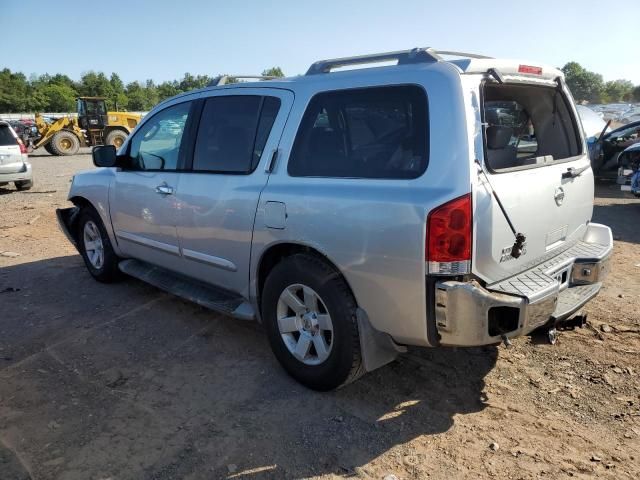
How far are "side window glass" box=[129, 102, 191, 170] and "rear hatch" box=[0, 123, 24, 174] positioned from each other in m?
8.79

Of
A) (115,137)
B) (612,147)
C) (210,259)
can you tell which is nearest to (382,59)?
(210,259)

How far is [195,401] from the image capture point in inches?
124

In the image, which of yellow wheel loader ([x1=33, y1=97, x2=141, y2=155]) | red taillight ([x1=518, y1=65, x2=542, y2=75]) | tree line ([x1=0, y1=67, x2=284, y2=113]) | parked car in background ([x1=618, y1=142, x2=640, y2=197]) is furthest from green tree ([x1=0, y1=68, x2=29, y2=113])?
red taillight ([x1=518, y1=65, x2=542, y2=75])

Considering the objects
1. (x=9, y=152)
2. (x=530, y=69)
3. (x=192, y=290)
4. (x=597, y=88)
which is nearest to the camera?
(x=530, y=69)

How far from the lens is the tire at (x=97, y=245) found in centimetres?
513

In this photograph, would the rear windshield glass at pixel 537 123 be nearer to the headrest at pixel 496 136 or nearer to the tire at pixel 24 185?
the headrest at pixel 496 136

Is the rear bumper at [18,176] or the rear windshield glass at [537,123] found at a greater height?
the rear windshield glass at [537,123]

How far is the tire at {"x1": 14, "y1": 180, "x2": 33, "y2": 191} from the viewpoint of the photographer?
12141mm

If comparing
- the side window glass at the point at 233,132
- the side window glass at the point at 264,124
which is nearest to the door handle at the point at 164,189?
A: the side window glass at the point at 233,132

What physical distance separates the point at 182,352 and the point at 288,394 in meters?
1.04

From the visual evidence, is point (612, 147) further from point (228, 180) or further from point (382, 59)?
point (228, 180)

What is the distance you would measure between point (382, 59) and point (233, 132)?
121 cm

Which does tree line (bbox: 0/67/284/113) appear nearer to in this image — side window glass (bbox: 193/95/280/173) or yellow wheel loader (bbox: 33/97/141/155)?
yellow wheel loader (bbox: 33/97/141/155)

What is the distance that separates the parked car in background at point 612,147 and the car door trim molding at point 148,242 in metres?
10.1
